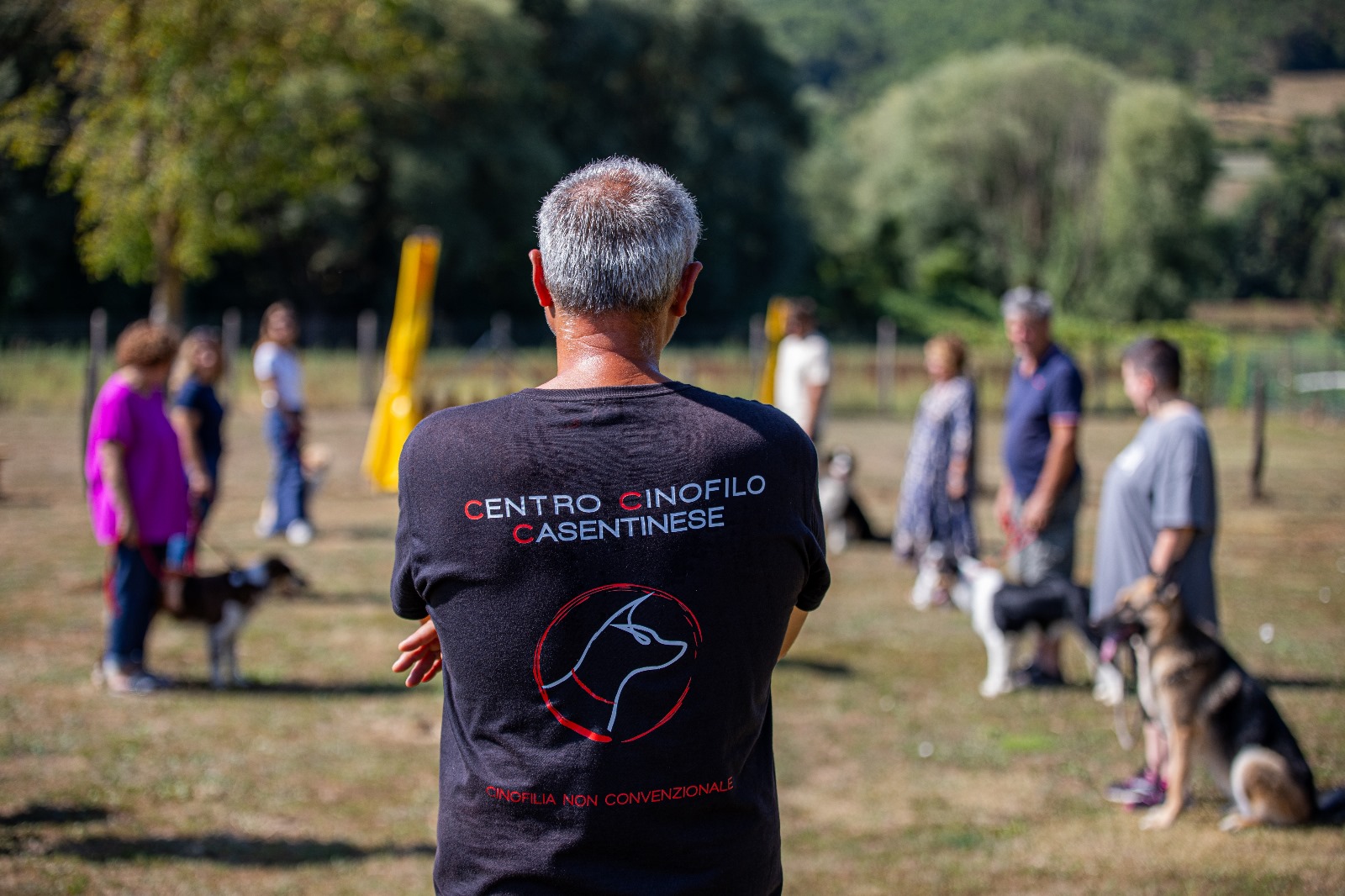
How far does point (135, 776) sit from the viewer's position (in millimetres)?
5215

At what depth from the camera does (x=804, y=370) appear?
8836mm

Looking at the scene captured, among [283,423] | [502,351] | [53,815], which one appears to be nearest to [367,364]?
[502,351]

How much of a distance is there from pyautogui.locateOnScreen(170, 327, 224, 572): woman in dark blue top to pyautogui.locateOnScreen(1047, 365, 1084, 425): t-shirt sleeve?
5.40 meters

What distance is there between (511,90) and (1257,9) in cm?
9798

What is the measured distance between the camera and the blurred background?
578 inches

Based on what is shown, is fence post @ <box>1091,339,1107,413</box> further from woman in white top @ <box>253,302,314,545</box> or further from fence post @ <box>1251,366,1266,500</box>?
woman in white top @ <box>253,302,314,545</box>

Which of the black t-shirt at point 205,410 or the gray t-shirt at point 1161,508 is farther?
the black t-shirt at point 205,410

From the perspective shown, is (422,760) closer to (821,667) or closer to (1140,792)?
(821,667)

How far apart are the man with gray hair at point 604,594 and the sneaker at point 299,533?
9.24m

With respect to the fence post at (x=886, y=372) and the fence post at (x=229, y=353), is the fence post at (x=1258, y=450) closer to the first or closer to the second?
the fence post at (x=886, y=372)

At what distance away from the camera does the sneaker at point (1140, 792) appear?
5.14 metres

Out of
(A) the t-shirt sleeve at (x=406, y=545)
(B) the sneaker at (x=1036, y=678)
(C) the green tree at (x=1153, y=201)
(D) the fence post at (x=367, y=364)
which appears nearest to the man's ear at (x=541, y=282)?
(A) the t-shirt sleeve at (x=406, y=545)

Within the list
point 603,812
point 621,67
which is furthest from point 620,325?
point 621,67

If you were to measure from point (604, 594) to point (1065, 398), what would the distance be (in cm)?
533
